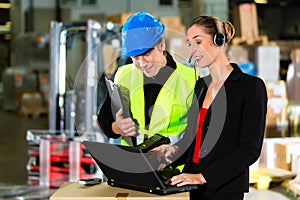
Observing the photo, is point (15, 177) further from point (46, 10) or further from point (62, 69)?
point (46, 10)

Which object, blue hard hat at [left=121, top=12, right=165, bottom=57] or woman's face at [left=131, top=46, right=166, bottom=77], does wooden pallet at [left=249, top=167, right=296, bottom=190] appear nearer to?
woman's face at [left=131, top=46, right=166, bottom=77]

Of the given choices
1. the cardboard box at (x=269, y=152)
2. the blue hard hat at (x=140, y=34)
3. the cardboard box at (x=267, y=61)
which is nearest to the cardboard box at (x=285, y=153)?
the cardboard box at (x=269, y=152)

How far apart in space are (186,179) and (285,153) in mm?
4161

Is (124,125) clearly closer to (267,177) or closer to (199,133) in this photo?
(199,133)

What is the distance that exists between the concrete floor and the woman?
356 cm

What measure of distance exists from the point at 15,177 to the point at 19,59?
10348 mm

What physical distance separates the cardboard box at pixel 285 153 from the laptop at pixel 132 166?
13.4 ft

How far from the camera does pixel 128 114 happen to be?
2.10 meters

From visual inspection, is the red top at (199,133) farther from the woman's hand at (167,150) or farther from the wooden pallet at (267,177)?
the wooden pallet at (267,177)

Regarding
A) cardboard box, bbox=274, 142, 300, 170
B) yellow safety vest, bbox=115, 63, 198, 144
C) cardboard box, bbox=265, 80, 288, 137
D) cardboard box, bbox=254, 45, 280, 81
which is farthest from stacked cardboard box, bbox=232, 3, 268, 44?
yellow safety vest, bbox=115, 63, 198, 144

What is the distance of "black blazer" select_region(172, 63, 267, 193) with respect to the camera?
6.23 ft

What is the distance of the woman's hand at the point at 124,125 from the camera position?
81.1 inches

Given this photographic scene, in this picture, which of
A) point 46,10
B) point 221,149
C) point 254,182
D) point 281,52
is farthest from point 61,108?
point 46,10

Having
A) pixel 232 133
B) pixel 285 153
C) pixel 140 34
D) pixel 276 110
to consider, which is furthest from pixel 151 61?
pixel 276 110
